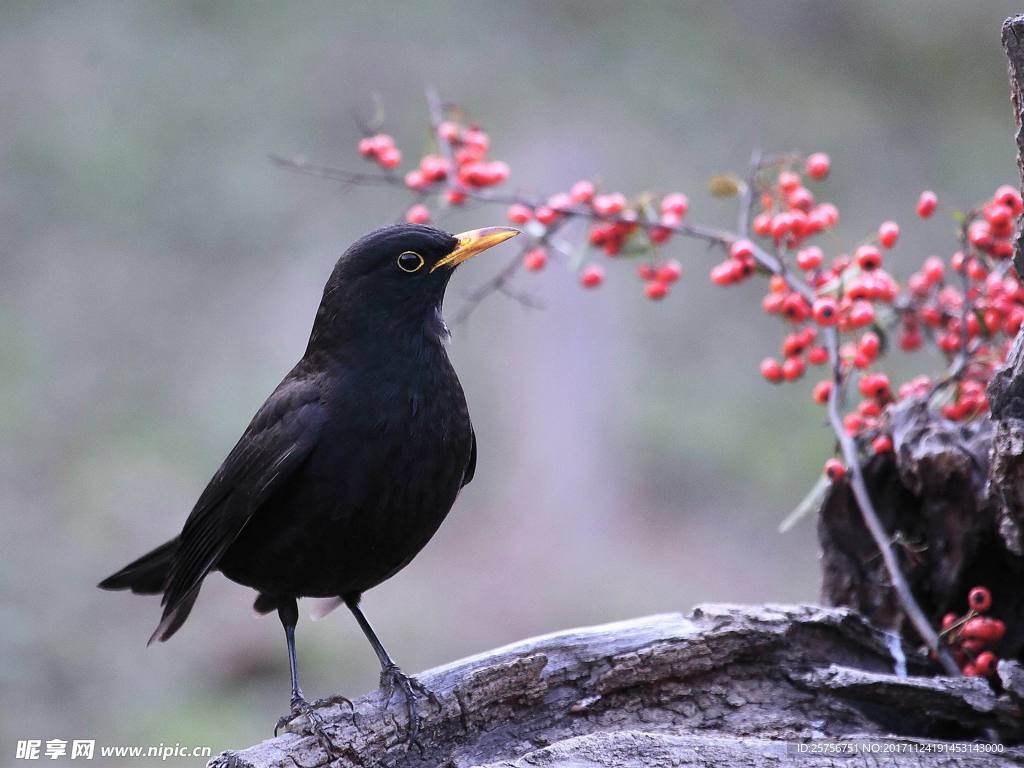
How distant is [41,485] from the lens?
8781 millimetres

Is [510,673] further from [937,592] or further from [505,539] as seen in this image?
[505,539]

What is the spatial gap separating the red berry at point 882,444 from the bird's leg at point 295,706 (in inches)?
73.1

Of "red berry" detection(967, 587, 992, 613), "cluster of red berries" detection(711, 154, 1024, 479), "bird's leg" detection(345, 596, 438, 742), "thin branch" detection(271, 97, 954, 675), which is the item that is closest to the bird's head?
"thin branch" detection(271, 97, 954, 675)

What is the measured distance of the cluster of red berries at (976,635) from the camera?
3.52 meters

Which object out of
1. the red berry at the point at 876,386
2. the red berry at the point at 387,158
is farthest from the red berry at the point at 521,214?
the red berry at the point at 876,386

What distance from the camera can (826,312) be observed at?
356 cm

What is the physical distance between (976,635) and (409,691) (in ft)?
5.44

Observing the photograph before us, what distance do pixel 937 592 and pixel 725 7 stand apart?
9.96 meters

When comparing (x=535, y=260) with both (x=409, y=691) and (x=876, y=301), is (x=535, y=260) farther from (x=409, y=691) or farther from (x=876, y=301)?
(x=409, y=691)

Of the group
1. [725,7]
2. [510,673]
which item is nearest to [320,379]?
[510,673]

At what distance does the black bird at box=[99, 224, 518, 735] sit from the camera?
332 cm

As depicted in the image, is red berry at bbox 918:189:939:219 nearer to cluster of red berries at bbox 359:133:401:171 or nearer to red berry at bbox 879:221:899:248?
red berry at bbox 879:221:899:248

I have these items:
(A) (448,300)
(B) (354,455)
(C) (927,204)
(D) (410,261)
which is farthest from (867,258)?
(A) (448,300)

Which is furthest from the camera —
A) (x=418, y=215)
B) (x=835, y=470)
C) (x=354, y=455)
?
(x=418, y=215)
